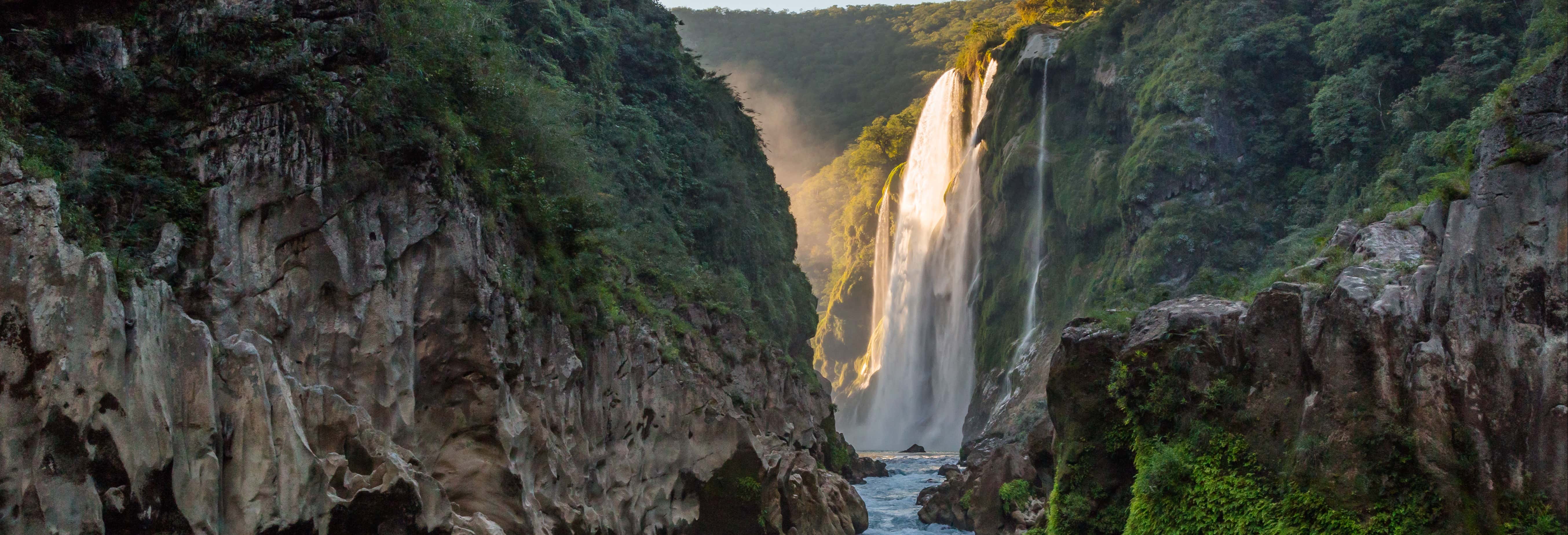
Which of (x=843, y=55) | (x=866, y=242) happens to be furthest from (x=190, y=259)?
(x=843, y=55)

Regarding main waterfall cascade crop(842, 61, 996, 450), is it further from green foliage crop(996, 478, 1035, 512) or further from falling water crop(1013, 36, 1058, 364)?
green foliage crop(996, 478, 1035, 512)

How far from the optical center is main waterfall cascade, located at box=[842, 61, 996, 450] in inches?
2330

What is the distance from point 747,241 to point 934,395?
2449 centimetres

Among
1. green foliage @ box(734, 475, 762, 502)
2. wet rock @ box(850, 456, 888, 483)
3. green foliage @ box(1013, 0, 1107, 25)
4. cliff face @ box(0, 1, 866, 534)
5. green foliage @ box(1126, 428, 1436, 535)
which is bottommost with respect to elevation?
wet rock @ box(850, 456, 888, 483)

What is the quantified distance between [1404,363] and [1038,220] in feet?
135

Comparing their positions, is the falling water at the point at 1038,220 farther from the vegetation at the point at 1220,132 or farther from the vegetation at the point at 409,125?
the vegetation at the point at 409,125

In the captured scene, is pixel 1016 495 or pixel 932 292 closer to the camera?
pixel 1016 495

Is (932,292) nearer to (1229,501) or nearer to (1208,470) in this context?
(1208,470)


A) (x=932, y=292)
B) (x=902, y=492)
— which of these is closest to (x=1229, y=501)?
(x=902, y=492)

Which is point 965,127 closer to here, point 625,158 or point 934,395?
point 934,395

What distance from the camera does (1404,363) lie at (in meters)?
12.6

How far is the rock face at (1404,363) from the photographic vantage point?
11000 millimetres

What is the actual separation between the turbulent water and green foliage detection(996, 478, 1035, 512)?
2665 mm

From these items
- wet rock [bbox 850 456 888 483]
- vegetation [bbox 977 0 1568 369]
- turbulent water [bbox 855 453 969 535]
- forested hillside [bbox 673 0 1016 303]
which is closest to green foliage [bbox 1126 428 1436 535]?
vegetation [bbox 977 0 1568 369]
